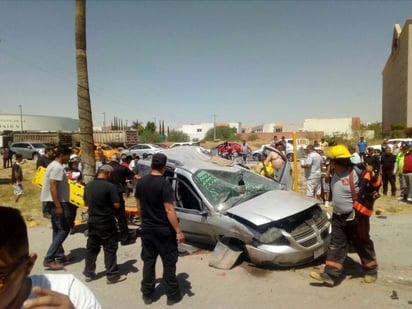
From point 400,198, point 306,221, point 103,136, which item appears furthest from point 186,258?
point 103,136

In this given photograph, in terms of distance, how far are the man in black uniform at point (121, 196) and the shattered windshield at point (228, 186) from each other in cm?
173

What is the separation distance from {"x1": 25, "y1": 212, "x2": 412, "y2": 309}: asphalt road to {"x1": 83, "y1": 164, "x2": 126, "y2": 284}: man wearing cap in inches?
10.7

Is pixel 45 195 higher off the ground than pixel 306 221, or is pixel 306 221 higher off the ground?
pixel 45 195

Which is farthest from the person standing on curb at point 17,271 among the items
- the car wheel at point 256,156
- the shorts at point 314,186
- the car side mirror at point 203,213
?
the car wheel at point 256,156

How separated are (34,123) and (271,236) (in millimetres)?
111126

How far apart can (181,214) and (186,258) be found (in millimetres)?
749

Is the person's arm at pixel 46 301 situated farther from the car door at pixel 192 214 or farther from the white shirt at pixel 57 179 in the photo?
the white shirt at pixel 57 179

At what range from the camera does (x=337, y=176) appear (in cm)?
394

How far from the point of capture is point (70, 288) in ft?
4.17

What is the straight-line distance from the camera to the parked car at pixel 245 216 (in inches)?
160

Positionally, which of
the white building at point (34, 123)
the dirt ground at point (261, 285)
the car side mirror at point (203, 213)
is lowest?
the dirt ground at point (261, 285)

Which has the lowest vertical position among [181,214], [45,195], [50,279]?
[181,214]

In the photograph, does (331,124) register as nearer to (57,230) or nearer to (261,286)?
(261,286)

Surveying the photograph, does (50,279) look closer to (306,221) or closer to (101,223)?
(101,223)
